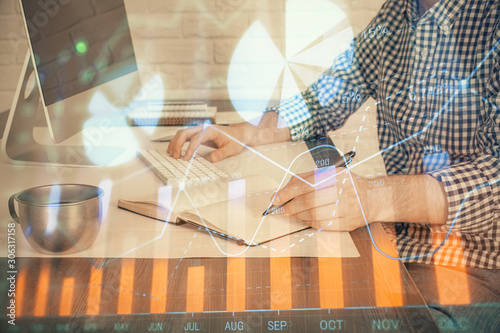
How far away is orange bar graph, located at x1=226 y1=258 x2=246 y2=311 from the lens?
0.90ft

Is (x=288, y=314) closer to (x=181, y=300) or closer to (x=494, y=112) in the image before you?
(x=181, y=300)

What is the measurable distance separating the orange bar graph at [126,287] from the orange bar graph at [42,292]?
5 centimetres

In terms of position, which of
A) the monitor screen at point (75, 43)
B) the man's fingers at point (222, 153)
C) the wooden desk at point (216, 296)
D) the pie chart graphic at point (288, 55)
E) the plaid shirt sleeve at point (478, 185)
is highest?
the pie chart graphic at point (288, 55)

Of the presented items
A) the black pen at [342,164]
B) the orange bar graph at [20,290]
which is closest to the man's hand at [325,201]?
the black pen at [342,164]

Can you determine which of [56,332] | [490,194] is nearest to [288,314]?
[56,332]

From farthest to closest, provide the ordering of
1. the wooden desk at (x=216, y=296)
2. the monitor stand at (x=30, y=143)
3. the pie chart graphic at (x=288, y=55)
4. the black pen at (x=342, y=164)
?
the pie chart graphic at (x=288, y=55)
the monitor stand at (x=30, y=143)
the black pen at (x=342, y=164)
the wooden desk at (x=216, y=296)

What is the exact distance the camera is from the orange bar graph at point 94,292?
264 millimetres

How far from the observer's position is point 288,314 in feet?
0.87

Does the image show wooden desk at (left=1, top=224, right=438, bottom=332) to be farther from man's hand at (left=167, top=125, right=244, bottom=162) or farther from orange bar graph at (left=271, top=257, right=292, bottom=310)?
man's hand at (left=167, top=125, right=244, bottom=162)

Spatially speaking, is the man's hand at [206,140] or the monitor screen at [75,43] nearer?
the monitor screen at [75,43]

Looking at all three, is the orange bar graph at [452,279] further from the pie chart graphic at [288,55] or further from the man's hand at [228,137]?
the pie chart graphic at [288,55]

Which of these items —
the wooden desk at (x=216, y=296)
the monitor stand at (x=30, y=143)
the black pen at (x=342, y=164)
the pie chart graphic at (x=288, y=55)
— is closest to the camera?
the wooden desk at (x=216, y=296)

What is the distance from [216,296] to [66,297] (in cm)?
11

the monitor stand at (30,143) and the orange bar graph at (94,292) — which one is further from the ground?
the monitor stand at (30,143)
